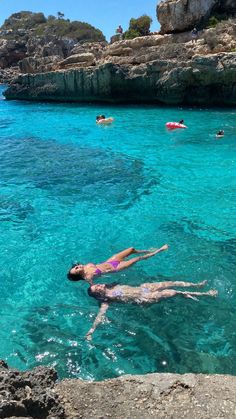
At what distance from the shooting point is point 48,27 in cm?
10125

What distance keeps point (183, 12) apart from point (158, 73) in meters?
8.71

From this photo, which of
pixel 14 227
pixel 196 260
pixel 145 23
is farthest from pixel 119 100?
pixel 196 260

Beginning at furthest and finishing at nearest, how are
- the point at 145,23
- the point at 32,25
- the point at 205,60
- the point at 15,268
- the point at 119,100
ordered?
the point at 32,25 → the point at 145,23 → the point at 119,100 → the point at 205,60 → the point at 15,268

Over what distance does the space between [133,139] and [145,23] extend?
29466 millimetres

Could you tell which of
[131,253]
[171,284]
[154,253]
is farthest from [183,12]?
[171,284]

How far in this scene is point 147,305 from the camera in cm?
689

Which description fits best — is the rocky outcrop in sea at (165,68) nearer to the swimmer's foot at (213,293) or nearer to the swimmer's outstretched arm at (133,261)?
the swimmer's outstretched arm at (133,261)

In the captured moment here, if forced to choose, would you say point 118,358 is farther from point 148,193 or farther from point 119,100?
point 119,100

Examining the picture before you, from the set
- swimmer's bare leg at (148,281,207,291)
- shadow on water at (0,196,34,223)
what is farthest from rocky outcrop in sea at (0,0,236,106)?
swimmer's bare leg at (148,281,207,291)

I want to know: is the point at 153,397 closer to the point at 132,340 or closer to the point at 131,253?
the point at 132,340

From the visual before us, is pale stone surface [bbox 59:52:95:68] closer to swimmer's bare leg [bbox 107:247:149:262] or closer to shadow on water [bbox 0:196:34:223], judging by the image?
shadow on water [bbox 0:196:34:223]

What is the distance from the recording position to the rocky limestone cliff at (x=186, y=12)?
35.8 m

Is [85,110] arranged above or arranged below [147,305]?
above

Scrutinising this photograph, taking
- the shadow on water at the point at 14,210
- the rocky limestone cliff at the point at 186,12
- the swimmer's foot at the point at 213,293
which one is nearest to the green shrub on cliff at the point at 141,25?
the rocky limestone cliff at the point at 186,12
